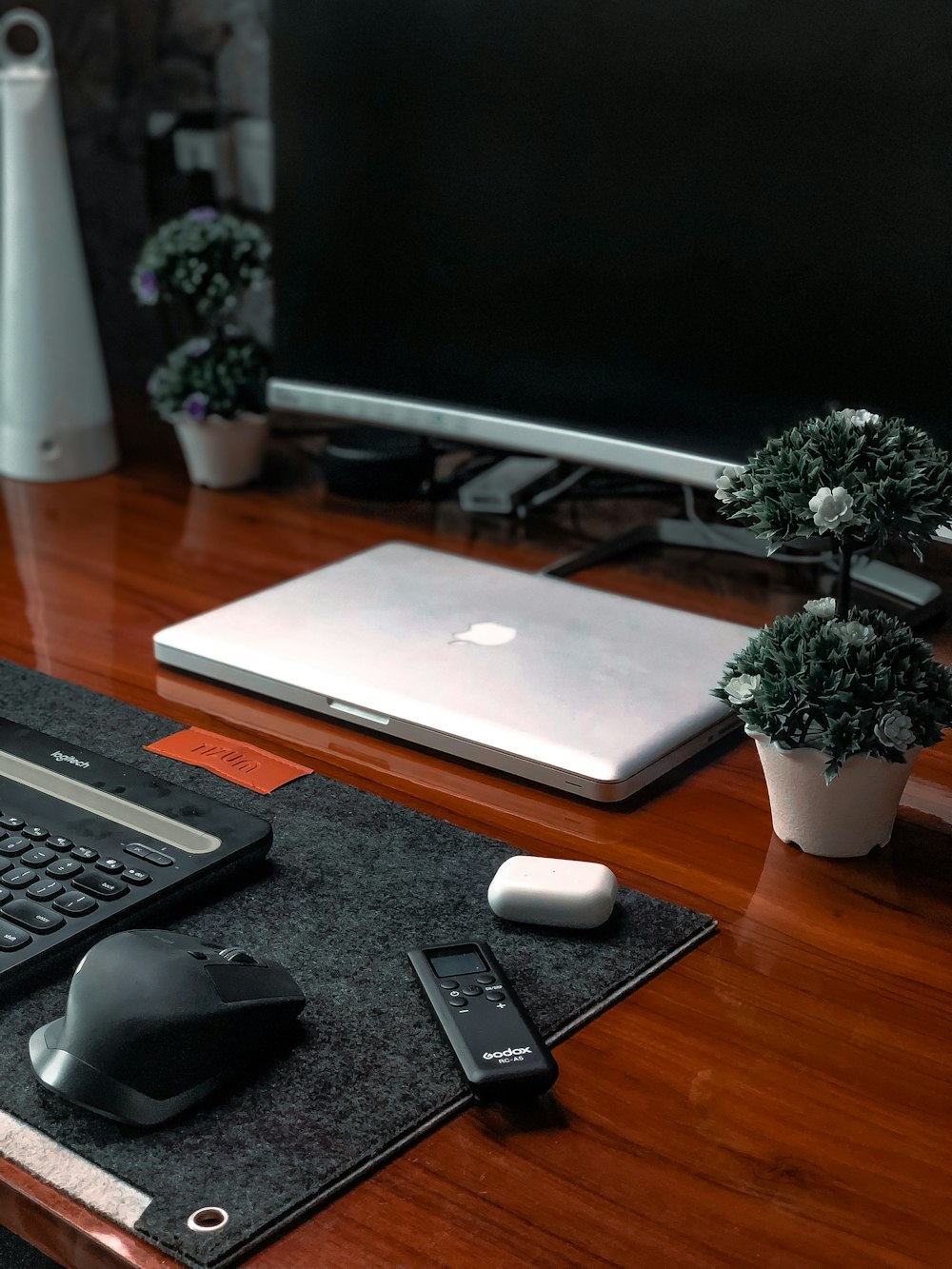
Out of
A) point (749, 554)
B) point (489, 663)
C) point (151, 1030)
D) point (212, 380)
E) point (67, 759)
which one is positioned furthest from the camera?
point (212, 380)

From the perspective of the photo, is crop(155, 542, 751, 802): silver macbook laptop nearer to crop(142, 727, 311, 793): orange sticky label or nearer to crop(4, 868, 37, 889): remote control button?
crop(142, 727, 311, 793): orange sticky label

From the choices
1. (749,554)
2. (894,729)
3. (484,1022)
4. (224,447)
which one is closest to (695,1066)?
(484,1022)

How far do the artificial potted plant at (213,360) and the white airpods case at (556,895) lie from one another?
2.42 ft

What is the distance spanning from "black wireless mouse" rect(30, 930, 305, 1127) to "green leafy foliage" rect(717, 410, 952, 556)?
1.03 feet

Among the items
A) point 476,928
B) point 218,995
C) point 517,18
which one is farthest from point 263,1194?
point 517,18

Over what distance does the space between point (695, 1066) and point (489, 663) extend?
0.35 meters

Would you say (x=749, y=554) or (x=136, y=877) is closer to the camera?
(x=136, y=877)

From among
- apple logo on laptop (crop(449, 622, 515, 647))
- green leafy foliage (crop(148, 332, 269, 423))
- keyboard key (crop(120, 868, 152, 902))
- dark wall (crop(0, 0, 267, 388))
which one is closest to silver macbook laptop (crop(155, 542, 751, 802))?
apple logo on laptop (crop(449, 622, 515, 647))

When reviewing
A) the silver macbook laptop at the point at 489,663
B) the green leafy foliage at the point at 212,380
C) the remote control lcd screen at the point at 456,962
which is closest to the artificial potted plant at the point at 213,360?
the green leafy foliage at the point at 212,380

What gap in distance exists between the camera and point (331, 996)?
57 centimetres

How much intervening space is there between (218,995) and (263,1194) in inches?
3.0

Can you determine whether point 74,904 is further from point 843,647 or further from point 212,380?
point 212,380

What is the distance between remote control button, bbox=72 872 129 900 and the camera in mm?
603

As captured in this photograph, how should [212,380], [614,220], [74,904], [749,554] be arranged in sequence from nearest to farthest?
1. [74,904]
2. [614,220]
3. [749,554]
4. [212,380]
